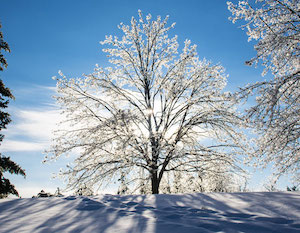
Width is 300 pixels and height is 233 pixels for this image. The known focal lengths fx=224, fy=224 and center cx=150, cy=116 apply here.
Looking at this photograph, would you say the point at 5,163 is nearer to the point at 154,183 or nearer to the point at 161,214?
the point at 154,183

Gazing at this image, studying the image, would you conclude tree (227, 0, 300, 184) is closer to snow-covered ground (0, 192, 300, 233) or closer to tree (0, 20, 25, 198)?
snow-covered ground (0, 192, 300, 233)

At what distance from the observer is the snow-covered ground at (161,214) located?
223cm

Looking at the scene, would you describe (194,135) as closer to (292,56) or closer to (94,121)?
(94,121)

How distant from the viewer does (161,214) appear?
2705mm

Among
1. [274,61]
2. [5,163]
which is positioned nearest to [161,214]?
[274,61]

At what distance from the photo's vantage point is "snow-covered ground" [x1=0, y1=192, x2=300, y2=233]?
2227 mm

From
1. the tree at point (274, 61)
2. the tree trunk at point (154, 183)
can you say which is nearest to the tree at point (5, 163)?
Result: the tree trunk at point (154, 183)

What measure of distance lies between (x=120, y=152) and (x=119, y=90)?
344 centimetres

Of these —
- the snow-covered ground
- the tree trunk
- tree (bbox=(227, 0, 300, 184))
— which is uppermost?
tree (bbox=(227, 0, 300, 184))

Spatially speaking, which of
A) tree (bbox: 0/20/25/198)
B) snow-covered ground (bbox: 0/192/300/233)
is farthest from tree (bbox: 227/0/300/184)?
tree (bbox: 0/20/25/198)

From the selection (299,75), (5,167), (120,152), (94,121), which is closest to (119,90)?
(94,121)

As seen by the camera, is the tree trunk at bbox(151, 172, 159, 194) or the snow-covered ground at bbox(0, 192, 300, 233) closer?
the snow-covered ground at bbox(0, 192, 300, 233)

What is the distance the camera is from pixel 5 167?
9992mm

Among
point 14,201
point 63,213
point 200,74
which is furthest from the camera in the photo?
point 200,74
